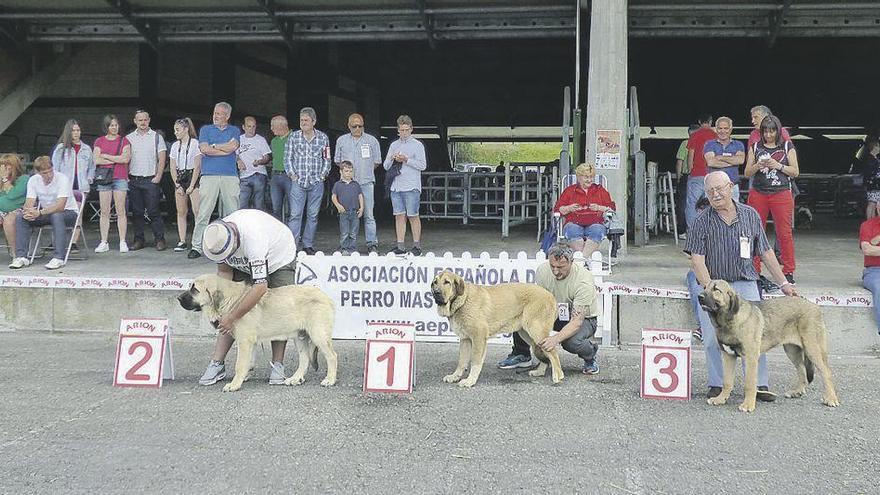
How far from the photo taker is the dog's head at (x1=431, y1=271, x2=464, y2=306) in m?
6.58

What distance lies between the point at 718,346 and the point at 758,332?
0.36m

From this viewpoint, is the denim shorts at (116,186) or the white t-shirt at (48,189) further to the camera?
the denim shorts at (116,186)

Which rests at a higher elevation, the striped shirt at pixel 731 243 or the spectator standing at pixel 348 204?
the spectator standing at pixel 348 204

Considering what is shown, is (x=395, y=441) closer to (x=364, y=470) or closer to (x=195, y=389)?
(x=364, y=470)

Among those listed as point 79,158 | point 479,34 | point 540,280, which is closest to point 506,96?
point 479,34

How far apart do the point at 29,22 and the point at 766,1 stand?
12687 mm

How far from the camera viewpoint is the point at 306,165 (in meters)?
10.8

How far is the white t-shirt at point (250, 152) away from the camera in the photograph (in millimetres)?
11531

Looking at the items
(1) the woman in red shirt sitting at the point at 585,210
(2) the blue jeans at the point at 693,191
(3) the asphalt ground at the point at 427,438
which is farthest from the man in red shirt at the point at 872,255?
(2) the blue jeans at the point at 693,191

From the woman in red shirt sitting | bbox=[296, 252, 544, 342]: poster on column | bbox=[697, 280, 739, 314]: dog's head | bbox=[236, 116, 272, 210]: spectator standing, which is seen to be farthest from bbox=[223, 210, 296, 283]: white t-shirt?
bbox=[236, 116, 272, 210]: spectator standing

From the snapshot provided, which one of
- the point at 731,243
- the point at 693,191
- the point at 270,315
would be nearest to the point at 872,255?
the point at 731,243

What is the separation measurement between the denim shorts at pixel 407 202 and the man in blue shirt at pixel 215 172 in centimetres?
219

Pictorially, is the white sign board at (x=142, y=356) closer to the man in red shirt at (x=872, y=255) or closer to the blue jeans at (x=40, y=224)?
the blue jeans at (x=40, y=224)

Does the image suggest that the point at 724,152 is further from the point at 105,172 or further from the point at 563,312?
the point at 105,172
